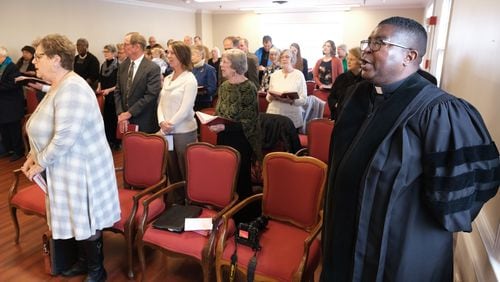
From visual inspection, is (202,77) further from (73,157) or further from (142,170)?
(73,157)

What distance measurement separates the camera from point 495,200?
129cm

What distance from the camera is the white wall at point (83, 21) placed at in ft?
19.1

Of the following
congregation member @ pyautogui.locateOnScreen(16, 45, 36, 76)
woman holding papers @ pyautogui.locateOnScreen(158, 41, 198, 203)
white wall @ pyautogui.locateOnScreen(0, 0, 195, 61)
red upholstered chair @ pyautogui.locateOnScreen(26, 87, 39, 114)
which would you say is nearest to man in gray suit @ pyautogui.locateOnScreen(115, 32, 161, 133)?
woman holding papers @ pyautogui.locateOnScreen(158, 41, 198, 203)

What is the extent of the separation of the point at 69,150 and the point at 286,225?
131cm

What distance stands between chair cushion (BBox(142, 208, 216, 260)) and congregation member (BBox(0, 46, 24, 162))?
3593 millimetres

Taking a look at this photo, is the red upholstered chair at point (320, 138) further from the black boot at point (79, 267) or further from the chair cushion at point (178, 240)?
the black boot at point (79, 267)

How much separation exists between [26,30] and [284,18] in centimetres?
741

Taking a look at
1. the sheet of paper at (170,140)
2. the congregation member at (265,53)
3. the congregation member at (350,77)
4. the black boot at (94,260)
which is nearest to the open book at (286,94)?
the congregation member at (350,77)

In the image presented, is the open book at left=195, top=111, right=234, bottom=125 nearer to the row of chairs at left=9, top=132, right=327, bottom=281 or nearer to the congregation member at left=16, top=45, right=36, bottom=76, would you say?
the row of chairs at left=9, top=132, right=327, bottom=281

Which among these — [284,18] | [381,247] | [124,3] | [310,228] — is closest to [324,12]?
[284,18]

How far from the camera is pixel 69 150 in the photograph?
6.39 ft

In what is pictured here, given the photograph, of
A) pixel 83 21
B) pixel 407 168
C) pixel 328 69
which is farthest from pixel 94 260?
pixel 83 21

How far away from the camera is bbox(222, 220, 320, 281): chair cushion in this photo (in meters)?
1.77

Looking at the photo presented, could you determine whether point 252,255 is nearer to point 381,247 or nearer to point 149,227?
point 149,227
